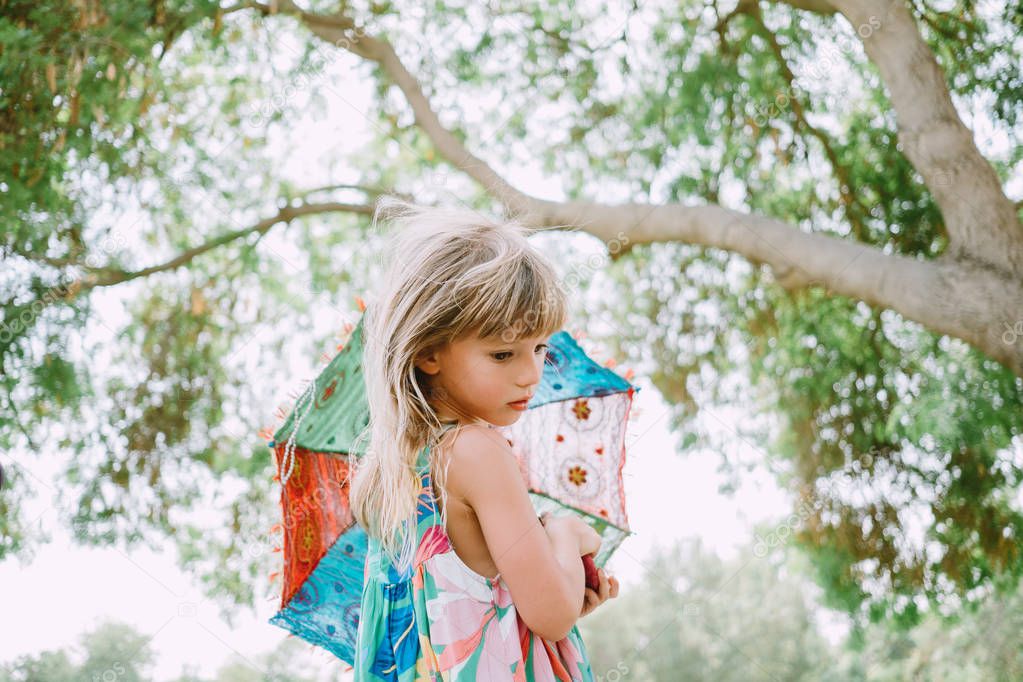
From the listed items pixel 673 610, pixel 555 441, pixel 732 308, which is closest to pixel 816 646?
pixel 673 610

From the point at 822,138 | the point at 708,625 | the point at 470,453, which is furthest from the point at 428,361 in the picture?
the point at 708,625

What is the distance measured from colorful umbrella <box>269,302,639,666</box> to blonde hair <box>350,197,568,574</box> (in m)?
0.43

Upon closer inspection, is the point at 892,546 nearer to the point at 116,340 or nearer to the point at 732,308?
the point at 732,308

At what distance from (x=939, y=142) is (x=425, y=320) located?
3261mm

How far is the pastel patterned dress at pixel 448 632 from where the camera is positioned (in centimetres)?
158

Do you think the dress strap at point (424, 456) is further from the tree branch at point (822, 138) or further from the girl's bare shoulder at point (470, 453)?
the tree branch at point (822, 138)

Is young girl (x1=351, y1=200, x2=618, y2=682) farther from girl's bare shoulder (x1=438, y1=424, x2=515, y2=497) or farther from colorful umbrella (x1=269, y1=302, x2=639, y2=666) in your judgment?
colorful umbrella (x1=269, y1=302, x2=639, y2=666)

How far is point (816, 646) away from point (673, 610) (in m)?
2.76

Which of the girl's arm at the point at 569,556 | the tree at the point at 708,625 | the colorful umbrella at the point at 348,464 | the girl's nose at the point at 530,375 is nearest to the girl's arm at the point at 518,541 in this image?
the girl's arm at the point at 569,556

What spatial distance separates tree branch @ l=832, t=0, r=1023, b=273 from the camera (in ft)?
13.4

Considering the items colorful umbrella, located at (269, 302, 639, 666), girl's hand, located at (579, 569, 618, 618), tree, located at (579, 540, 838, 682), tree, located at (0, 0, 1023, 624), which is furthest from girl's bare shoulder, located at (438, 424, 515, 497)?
tree, located at (579, 540, 838, 682)

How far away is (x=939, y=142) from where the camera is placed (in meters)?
4.18

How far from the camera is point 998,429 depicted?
4504 mm

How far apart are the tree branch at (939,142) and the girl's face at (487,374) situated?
3.02 m
